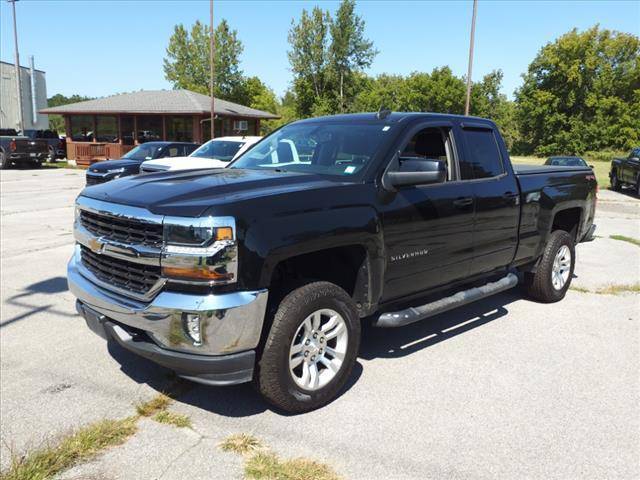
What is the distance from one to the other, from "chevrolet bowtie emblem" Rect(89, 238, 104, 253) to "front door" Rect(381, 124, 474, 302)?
1892mm

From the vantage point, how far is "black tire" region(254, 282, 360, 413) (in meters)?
3.31

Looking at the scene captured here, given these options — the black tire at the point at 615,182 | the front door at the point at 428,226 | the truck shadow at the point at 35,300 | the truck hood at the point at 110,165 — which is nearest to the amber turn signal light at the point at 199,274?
the front door at the point at 428,226

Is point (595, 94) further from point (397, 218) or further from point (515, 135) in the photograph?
point (397, 218)

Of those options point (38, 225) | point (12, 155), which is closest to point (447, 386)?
point (38, 225)

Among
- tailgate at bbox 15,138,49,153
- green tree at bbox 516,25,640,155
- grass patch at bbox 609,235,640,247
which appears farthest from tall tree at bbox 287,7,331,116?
grass patch at bbox 609,235,640,247

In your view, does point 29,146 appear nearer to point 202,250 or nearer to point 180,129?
point 180,129

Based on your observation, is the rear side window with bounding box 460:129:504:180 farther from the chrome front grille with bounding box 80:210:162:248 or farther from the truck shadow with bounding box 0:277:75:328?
the truck shadow with bounding box 0:277:75:328

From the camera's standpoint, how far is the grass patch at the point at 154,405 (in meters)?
3.57

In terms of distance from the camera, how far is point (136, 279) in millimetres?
3316

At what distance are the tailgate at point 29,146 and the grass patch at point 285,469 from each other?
2902 centimetres

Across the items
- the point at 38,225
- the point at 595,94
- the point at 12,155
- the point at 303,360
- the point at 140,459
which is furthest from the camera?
the point at 595,94

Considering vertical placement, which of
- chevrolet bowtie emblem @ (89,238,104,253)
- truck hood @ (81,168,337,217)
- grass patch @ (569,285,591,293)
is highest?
truck hood @ (81,168,337,217)

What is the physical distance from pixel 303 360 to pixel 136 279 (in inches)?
45.8

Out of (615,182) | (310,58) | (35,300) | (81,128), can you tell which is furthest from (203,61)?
(35,300)
